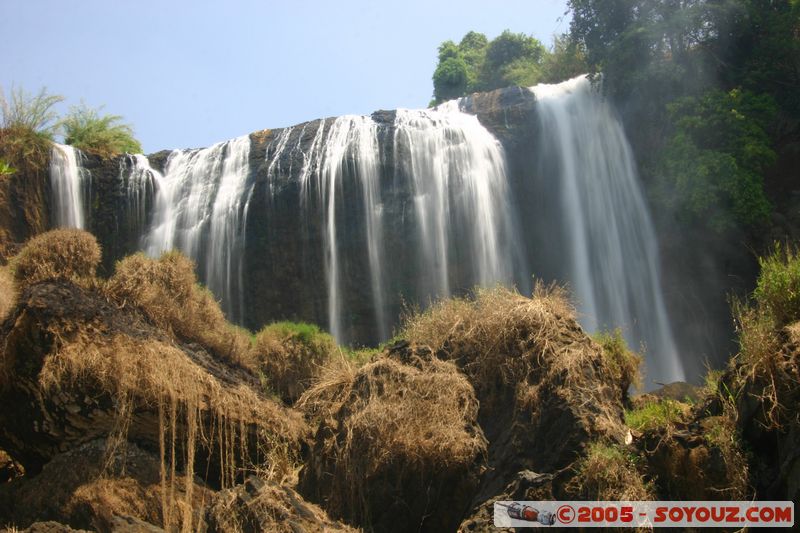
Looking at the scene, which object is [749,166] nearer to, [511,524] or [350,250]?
[350,250]

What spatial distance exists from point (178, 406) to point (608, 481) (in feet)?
14.2

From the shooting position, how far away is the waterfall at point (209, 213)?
731 inches

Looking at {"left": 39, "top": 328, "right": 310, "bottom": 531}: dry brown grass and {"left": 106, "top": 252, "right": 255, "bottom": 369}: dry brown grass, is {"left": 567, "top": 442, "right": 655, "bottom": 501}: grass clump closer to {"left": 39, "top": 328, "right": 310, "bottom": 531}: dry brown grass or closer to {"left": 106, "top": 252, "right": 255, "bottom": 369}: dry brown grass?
{"left": 39, "top": 328, "right": 310, "bottom": 531}: dry brown grass

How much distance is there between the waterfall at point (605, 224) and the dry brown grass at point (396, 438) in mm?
10116

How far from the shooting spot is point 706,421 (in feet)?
22.2

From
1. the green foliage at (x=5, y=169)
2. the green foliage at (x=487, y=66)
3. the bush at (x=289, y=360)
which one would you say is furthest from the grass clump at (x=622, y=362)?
the green foliage at (x=487, y=66)

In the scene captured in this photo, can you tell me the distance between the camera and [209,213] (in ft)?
63.6

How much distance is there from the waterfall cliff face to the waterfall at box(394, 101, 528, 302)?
0.03 metres

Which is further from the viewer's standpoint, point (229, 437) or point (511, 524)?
point (229, 437)

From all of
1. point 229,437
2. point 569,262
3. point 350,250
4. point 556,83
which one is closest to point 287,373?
point 229,437

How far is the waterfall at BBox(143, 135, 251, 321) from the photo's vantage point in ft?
60.9

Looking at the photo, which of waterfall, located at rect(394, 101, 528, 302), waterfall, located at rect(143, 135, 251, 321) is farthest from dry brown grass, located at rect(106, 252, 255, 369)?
waterfall, located at rect(394, 101, 528, 302)

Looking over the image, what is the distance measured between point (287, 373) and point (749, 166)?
11656mm

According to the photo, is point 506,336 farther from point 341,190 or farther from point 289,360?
point 341,190
